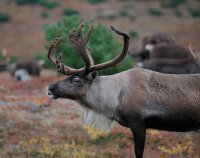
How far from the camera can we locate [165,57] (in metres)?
18.7

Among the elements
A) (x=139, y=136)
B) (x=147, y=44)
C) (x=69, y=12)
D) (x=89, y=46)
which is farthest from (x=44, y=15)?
(x=139, y=136)

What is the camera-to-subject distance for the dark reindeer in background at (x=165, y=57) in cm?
1593

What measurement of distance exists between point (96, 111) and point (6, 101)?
19.2 ft

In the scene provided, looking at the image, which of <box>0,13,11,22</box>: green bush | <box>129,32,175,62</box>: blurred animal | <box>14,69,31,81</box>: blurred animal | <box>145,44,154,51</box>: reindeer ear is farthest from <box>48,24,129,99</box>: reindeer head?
<box>0,13,11,22</box>: green bush

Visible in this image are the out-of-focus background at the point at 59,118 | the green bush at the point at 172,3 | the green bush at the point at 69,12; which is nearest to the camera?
the out-of-focus background at the point at 59,118

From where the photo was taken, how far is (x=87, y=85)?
828 centimetres

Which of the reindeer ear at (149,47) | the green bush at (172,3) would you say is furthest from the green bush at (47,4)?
the reindeer ear at (149,47)

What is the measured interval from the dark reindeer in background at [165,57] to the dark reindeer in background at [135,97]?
25.4ft

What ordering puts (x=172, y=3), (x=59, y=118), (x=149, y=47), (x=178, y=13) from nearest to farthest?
(x=59, y=118) → (x=149, y=47) → (x=178, y=13) → (x=172, y=3)

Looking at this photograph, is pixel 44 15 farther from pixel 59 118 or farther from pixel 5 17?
pixel 59 118

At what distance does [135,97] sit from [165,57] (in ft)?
36.2

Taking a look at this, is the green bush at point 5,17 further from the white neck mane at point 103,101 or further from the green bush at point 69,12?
the white neck mane at point 103,101

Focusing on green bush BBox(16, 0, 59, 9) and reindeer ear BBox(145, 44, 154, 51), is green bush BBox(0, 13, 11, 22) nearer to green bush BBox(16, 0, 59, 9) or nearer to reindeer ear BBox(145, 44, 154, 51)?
green bush BBox(16, 0, 59, 9)

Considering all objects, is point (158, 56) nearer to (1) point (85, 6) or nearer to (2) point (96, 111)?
(2) point (96, 111)
